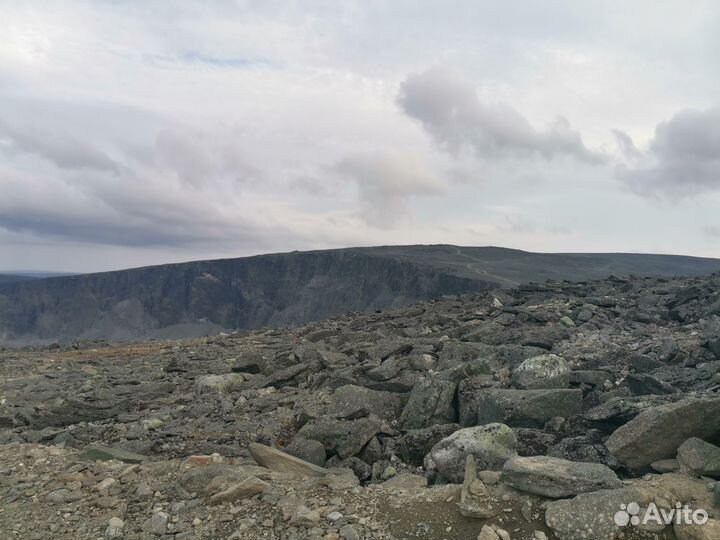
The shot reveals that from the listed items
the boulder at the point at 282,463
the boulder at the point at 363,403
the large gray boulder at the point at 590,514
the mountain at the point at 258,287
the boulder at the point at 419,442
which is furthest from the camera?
the mountain at the point at 258,287

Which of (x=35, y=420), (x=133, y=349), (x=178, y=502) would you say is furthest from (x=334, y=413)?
(x=133, y=349)

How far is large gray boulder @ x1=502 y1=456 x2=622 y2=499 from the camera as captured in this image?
4273 mm

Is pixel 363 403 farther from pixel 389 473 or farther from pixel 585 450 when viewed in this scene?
pixel 585 450

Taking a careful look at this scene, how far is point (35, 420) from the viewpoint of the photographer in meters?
9.68

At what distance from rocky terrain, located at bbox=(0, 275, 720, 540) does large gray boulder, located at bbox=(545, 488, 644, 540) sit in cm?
1

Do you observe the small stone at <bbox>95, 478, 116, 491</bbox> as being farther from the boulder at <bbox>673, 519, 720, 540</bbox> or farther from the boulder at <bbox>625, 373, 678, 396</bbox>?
the boulder at <bbox>625, 373, 678, 396</bbox>

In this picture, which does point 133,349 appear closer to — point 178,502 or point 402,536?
point 178,502

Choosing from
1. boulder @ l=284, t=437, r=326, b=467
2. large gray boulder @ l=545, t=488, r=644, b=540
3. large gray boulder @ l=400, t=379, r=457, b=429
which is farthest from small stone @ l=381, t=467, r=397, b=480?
large gray boulder @ l=545, t=488, r=644, b=540

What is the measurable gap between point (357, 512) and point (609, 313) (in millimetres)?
11626

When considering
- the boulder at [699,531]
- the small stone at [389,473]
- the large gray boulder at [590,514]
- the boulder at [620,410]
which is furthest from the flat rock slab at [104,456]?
the boulder at [699,531]

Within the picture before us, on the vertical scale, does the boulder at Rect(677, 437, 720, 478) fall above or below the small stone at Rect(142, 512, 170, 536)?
above

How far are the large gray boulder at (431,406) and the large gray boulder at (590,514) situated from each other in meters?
3.02

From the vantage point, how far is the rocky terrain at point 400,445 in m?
4.27

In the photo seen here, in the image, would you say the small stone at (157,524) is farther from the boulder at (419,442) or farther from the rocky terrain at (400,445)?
the boulder at (419,442)
